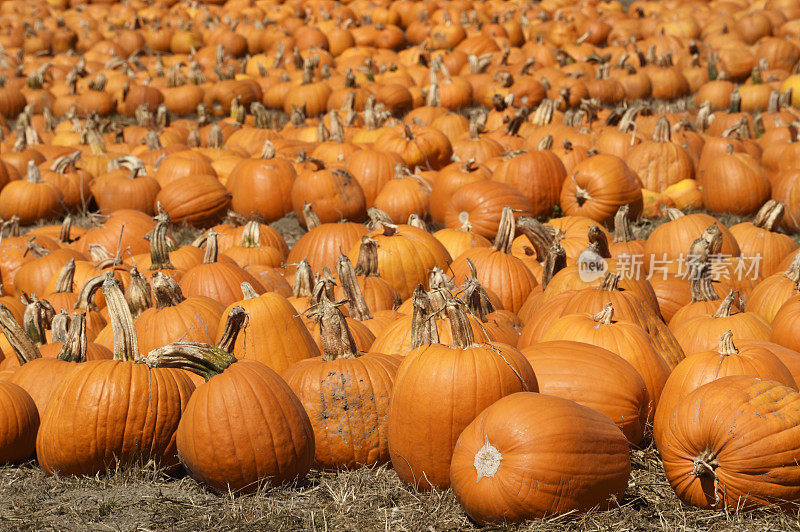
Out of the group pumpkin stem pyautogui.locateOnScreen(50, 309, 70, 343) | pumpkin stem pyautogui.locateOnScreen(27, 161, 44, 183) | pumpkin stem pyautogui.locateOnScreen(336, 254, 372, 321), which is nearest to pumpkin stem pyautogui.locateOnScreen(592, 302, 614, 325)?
pumpkin stem pyautogui.locateOnScreen(336, 254, 372, 321)

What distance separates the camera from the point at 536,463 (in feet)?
9.34

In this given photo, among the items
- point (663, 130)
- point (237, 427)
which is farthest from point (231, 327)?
point (663, 130)

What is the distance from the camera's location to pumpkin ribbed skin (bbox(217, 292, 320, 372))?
4.16 m

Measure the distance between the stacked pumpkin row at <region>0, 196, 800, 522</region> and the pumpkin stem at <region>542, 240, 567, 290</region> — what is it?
17 cm

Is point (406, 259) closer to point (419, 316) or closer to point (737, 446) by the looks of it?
point (419, 316)

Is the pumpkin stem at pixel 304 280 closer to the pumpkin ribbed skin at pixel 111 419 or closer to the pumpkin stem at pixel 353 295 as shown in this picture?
the pumpkin stem at pixel 353 295

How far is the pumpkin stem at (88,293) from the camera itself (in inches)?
201

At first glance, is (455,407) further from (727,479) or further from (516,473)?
(727,479)

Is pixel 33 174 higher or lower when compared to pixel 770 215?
higher

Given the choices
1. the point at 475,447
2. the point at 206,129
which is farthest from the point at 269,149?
the point at 475,447

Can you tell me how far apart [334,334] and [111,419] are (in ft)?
3.29

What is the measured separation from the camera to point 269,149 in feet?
28.6

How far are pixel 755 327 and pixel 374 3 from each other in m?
16.0

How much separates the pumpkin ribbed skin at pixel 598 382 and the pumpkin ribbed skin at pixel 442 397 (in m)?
0.32
